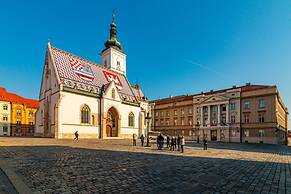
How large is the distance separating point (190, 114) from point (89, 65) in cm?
3533

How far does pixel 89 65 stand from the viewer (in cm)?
4331

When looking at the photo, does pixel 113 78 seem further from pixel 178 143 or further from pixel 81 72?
pixel 178 143

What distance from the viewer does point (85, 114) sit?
36250 millimetres

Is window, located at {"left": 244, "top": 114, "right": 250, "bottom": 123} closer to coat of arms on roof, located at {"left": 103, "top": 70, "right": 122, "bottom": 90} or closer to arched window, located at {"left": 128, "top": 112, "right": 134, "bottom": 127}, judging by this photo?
arched window, located at {"left": 128, "top": 112, "right": 134, "bottom": 127}

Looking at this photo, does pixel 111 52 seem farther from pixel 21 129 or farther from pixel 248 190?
pixel 248 190

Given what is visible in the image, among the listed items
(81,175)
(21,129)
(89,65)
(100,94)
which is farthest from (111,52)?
(81,175)

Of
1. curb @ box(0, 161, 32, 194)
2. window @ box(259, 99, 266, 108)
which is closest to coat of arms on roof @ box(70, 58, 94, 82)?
curb @ box(0, 161, 32, 194)

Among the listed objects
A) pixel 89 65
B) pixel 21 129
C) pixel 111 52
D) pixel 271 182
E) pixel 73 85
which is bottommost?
pixel 21 129

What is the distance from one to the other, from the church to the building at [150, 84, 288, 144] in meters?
17.6

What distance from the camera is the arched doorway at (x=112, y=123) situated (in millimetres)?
42125

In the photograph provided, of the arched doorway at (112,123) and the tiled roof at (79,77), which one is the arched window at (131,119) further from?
the arched doorway at (112,123)

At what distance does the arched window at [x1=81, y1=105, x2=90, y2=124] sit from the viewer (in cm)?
3568

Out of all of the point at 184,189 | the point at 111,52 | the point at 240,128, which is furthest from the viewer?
the point at 111,52

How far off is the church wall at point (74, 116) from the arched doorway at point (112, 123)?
178 inches
